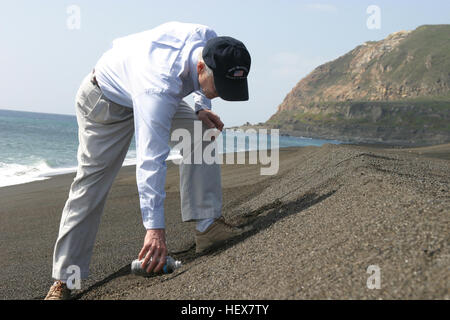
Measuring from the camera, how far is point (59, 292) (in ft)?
9.02

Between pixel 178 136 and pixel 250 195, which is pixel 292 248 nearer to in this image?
pixel 178 136

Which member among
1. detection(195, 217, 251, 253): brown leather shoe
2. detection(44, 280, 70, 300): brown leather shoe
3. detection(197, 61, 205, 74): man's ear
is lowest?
detection(44, 280, 70, 300): brown leather shoe

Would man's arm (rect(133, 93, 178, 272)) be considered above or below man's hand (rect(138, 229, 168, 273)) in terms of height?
above

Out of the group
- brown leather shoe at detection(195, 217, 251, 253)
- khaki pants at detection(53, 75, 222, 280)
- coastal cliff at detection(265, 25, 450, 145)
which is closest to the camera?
khaki pants at detection(53, 75, 222, 280)

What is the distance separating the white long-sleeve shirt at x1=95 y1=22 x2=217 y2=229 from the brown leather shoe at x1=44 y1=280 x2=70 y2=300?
94 centimetres

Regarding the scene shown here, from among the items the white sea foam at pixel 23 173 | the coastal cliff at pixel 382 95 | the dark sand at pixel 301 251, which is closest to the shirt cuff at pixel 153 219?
the dark sand at pixel 301 251

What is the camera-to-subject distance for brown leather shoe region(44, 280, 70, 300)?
272cm

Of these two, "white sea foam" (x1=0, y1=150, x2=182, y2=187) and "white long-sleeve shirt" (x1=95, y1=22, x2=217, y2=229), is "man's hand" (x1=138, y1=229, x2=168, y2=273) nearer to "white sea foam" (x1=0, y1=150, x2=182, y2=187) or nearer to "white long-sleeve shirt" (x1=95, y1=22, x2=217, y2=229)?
"white long-sleeve shirt" (x1=95, y1=22, x2=217, y2=229)

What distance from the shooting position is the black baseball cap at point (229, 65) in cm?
240

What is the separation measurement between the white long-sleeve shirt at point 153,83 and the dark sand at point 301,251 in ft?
1.94

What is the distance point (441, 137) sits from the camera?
62406 mm

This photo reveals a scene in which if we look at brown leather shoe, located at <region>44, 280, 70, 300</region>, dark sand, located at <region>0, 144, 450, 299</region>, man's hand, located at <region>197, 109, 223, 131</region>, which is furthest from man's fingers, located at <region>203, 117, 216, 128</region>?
brown leather shoe, located at <region>44, 280, 70, 300</region>
